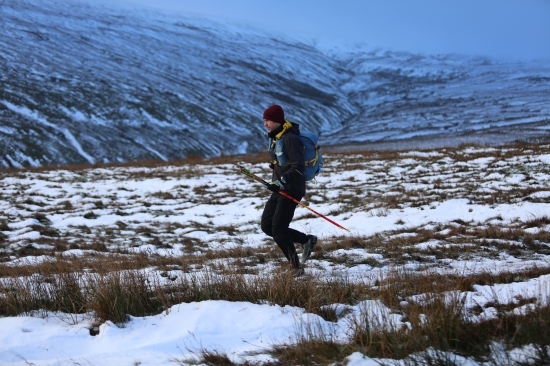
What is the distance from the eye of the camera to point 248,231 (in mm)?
11117

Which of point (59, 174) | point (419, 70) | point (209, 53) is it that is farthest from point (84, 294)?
point (419, 70)

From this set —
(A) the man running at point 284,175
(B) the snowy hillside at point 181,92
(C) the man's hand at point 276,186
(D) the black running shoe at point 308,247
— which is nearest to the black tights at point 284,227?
(A) the man running at point 284,175

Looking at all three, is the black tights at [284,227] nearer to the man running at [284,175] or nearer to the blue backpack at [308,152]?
the man running at [284,175]

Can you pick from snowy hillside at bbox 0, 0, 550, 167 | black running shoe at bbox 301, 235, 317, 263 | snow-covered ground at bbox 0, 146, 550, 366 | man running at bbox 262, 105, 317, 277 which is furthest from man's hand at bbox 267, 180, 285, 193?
snowy hillside at bbox 0, 0, 550, 167

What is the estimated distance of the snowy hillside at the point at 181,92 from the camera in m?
45.4

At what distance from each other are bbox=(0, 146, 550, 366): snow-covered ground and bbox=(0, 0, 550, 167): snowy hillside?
23.9 meters

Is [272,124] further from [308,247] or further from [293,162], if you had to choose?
[308,247]

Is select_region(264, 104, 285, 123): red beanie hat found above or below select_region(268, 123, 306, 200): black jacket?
above

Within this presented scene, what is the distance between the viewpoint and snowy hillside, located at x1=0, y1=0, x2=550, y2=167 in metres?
45.4

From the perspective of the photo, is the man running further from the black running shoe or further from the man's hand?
the black running shoe

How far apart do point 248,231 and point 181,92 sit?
189 ft

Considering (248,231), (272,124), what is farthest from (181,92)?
(272,124)

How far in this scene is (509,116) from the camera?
66000mm

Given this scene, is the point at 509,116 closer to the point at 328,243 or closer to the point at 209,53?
the point at 209,53
